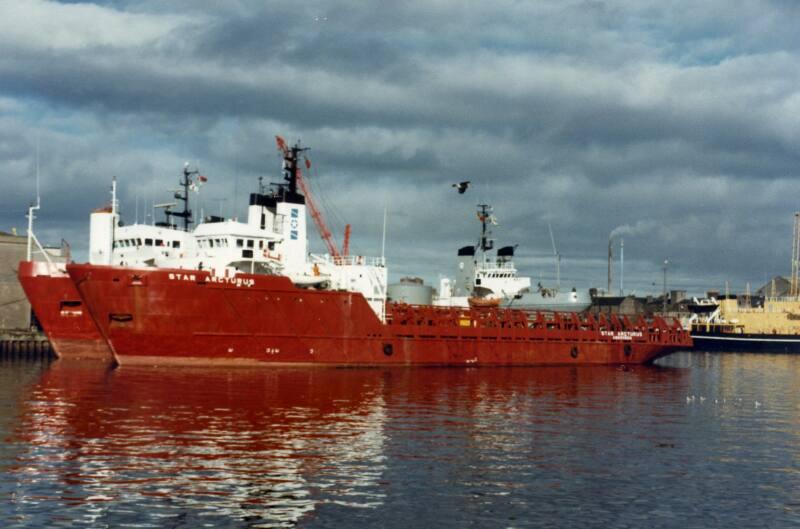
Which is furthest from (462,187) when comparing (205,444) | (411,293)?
(205,444)

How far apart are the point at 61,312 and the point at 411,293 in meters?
29.6

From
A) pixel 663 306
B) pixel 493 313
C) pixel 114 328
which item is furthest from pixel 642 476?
pixel 663 306

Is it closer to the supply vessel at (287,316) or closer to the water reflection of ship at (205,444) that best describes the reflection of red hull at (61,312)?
the supply vessel at (287,316)

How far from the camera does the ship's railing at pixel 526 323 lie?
172 feet

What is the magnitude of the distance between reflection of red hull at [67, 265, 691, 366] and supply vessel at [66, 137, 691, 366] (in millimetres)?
57

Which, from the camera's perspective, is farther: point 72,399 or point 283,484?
point 72,399

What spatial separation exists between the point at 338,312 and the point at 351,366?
3341mm

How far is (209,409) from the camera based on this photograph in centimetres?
3016

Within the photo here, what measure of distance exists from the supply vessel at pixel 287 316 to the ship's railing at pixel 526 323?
105 millimetres

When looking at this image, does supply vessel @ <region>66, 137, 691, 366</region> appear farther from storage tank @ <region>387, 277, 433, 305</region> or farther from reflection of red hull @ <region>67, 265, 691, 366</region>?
storage tank @ <region>387, 277, 433, 305</region>

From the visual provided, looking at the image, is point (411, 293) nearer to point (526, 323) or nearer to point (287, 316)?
point (526, 323)

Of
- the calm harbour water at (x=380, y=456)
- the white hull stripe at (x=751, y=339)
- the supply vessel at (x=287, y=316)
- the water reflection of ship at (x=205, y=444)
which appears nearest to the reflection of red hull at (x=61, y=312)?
the supply vessel at (x=287, y=316)

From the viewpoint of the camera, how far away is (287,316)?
45.7 metres

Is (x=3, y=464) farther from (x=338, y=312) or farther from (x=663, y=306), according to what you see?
(x=663, y=306)
